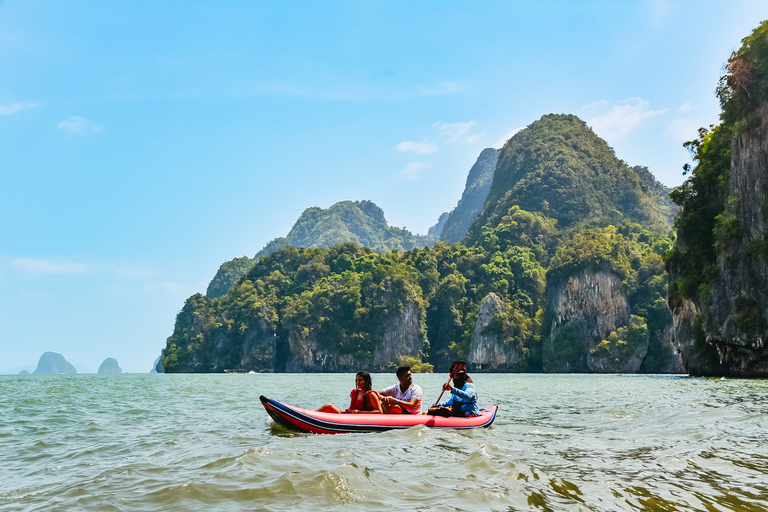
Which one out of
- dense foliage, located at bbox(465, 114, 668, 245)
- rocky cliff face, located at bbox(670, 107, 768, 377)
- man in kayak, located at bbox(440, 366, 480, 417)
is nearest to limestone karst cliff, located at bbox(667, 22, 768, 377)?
rocky cliff face, located at bbox(670, 107, 768, 377)

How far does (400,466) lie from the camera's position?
7.17 metres

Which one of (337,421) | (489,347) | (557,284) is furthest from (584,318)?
(337,421)

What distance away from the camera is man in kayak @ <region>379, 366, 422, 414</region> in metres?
11.2

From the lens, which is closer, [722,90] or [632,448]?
[632,448]

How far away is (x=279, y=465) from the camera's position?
7.09 m

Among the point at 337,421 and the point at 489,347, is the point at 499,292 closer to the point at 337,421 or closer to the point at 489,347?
the point at 489,347

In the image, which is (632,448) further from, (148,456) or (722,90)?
(722,90)

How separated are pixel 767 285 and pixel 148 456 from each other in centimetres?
2800

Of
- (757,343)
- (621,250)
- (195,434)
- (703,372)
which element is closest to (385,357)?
(621,250)

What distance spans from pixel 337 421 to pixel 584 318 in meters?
61.3

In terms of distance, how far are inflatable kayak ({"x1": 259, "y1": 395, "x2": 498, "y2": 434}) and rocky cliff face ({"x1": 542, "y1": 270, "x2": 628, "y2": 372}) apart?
58381 millimetres

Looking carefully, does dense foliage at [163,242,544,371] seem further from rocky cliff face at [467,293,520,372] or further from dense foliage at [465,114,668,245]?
dense foliage at [465,114,668,245]

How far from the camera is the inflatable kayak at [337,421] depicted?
33.2 ft

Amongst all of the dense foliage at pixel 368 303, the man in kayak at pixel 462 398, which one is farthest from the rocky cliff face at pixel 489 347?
the man in kayak at pixel 462 398
